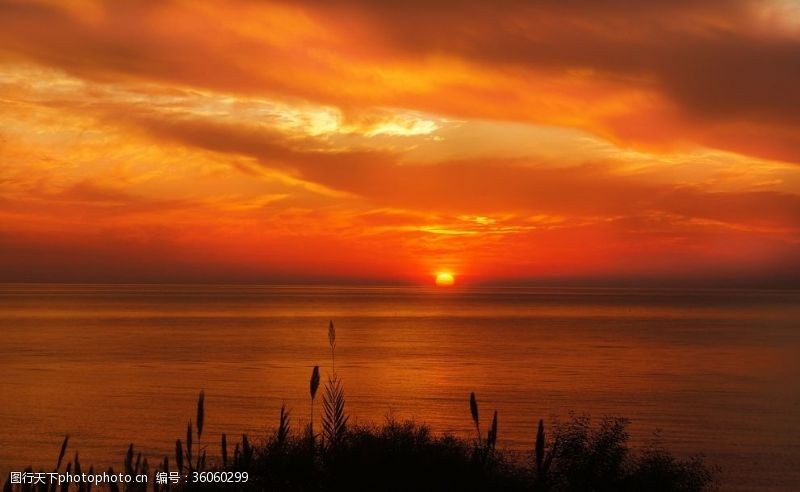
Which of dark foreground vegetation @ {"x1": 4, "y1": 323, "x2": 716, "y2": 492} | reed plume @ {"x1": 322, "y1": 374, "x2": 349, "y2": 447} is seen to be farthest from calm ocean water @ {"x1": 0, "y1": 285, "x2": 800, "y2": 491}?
reed plume @ {"x1": 322, "y1": 374, "x2": 349, "y2": 447}

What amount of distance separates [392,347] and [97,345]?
29126mm

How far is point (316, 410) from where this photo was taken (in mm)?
40406

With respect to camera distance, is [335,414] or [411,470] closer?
[335,414]

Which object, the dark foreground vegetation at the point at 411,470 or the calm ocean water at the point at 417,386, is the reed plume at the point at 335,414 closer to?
the dark foreground vegetation at the point at 411,470

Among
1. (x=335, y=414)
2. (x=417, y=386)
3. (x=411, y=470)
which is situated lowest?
(x=417, y=386)

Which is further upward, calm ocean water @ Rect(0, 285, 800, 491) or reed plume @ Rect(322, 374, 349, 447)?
reed plume @ Rect(322, 374, 349, 447)

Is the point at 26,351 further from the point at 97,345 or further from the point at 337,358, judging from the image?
the point at 337,358

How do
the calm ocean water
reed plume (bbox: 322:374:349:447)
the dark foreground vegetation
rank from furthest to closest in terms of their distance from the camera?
the calm ocean water < the dark foreground vegetation < reed plume (bbox: 322:374:349:447)

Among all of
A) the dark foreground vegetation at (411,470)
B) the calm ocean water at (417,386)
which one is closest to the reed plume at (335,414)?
the dark foreground vegetation at (411,470)

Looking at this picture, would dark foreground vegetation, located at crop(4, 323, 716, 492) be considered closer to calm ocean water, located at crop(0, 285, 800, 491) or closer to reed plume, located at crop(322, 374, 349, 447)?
reed plume, located at crop(322, 374, 349, 447)

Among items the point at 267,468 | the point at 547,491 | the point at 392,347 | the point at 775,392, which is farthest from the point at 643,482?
the point at 392,347

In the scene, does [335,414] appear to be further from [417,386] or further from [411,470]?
[417,386]

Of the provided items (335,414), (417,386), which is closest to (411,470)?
(335,414)

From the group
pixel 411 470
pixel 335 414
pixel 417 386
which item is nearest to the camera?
pixel 335 414
